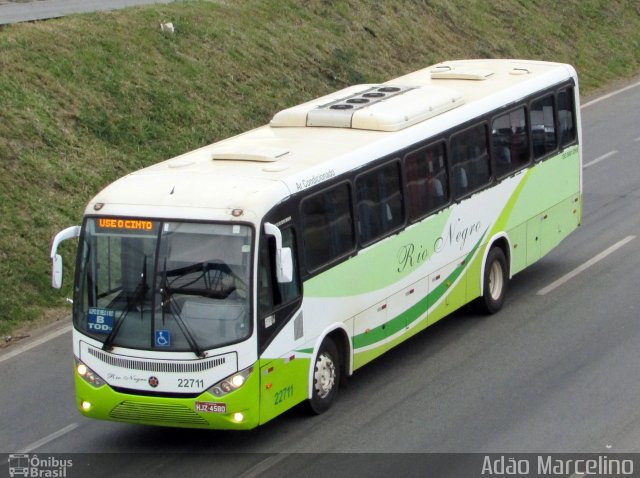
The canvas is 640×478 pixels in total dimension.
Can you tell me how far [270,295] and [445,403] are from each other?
246 cm

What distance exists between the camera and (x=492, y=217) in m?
16.0

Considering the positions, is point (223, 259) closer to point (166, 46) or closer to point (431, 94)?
point (431, 94)

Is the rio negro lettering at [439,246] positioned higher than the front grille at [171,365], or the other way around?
the front grille at [171,365]

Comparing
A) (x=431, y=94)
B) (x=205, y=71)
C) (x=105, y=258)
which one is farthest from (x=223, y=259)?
(x=205, y=71)

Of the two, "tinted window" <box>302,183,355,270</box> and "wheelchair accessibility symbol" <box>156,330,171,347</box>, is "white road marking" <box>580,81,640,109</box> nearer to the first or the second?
"tinted window" <box>302,183,355,270</box>

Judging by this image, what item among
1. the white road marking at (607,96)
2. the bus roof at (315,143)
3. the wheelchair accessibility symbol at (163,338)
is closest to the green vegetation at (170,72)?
the white road marking at (607,96)

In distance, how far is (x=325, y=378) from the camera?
12.8m

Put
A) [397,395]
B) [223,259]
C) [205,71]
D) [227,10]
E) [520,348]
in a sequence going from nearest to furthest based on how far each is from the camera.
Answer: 1. [223,259]
2. [397,395]
3. [520,348]
4. [205,71]
5. [227,10]

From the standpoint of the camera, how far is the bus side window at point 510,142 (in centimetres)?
1605

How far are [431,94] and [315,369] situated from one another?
13.6ft

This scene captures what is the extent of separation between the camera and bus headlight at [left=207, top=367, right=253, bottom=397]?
11.5 metres

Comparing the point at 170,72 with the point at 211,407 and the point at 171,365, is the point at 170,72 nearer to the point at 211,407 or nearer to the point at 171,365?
the point at 171,365

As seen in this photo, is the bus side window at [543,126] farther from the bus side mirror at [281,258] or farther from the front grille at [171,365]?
the front grille at [171,365]

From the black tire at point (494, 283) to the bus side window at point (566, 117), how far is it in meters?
2.24
